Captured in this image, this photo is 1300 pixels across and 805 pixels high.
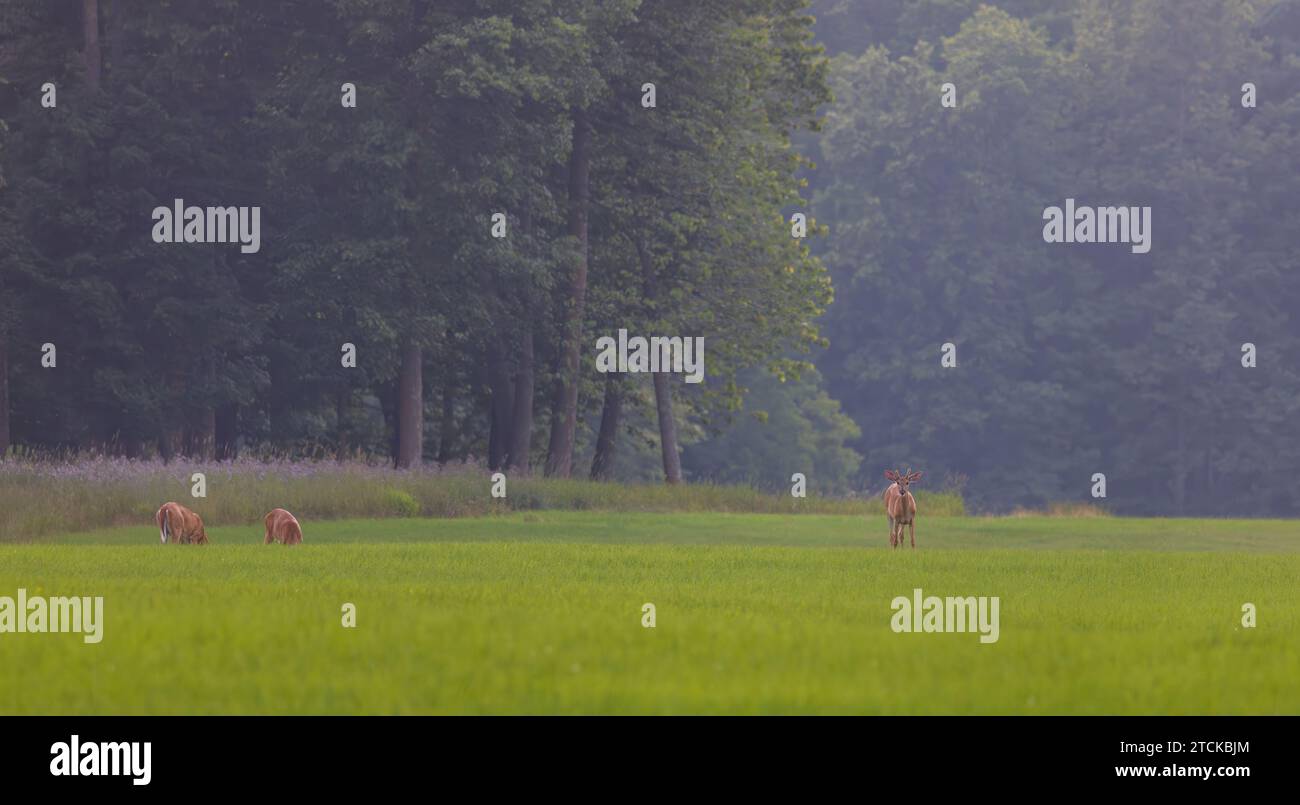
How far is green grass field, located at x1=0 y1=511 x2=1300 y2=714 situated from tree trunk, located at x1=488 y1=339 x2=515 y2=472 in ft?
79.9

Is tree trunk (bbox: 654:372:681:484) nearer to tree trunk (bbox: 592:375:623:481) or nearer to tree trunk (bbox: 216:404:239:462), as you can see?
tree trunk (bbox: 592:375:623:481)

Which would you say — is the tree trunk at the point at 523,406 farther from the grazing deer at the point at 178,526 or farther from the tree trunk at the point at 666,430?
the grazing deer at the point at 178,526

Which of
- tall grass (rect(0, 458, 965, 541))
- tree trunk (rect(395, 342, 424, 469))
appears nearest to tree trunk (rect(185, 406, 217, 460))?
tree trunk (rect(395, 342, 424, 469))

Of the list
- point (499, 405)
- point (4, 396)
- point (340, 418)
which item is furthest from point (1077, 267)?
point (4, 396)

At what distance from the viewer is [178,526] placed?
1196 inches

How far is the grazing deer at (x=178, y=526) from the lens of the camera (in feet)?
99.7

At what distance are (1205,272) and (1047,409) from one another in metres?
9.33

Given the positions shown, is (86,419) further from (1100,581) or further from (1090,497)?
(1090,497)

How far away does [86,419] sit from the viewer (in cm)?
5153

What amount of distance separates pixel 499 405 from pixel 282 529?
25.3 metres

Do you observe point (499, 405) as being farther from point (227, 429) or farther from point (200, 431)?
point (200, 431)

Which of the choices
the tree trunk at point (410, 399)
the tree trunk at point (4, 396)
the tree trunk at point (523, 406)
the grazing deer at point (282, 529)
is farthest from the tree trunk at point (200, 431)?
the grazing deer at point (282, 529)

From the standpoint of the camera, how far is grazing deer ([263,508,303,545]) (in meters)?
31.1
